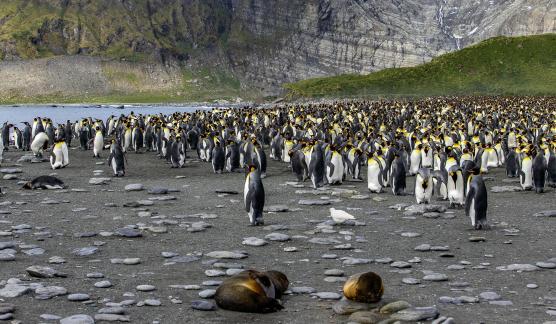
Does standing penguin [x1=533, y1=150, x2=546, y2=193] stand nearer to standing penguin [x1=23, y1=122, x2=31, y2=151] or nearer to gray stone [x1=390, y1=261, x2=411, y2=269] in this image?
gray stone [x1=390, y1=261, x2=411, y2=269]

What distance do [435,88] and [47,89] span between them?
11629 cm

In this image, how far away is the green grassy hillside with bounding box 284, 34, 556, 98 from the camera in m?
83.0

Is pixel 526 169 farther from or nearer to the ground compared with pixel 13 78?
nearer to the ground

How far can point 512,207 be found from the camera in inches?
534

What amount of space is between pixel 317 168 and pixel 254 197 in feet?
17.1

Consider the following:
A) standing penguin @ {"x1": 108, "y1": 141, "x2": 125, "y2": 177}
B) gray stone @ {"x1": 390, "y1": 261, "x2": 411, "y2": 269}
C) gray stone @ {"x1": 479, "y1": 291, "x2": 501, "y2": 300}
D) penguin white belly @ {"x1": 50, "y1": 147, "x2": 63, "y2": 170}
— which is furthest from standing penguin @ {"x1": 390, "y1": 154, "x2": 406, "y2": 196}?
penguin white belly @ {"x1": 50, "y1": 147, "x2": 63, "y2": 170}

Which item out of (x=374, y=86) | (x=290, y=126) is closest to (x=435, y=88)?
(x=374, y=86)

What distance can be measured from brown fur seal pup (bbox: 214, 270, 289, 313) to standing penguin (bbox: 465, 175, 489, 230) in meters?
5.13

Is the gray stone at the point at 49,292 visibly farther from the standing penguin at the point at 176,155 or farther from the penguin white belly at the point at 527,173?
the standing penguin at the point at 176,155

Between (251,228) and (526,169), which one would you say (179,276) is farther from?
(526,169)

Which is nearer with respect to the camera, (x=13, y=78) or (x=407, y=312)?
(x=407, y=312)

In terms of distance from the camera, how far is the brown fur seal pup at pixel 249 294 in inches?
273

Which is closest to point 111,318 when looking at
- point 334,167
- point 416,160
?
point 334,167

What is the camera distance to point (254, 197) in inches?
456
